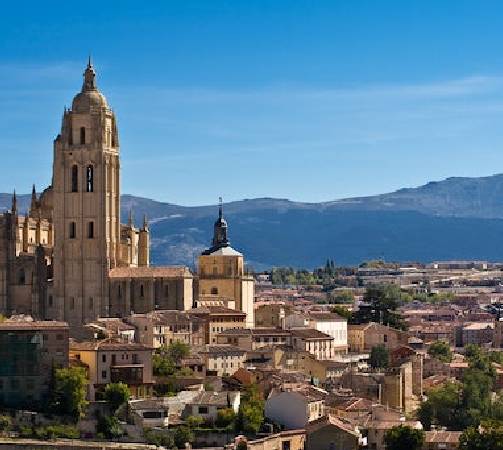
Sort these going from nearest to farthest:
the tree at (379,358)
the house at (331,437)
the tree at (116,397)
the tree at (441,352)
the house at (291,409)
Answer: the house at (331,437)
the tree at (116,397)
the house at (291,409)
the tree at (379,358)
the tree at (441,352)

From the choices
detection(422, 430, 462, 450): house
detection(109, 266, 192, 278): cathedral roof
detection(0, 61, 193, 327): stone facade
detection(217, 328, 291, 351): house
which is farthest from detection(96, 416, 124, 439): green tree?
detection(109, 266, 192, 278): cathedral roof

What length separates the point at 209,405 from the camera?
70.2m

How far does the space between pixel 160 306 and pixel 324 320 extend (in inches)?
409

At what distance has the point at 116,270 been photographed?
9494 centimetres

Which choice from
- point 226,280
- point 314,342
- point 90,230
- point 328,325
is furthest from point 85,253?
point 328,325

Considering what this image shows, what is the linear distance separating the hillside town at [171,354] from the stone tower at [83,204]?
0.24ft

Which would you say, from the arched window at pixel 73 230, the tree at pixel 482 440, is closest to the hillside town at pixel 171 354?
the arched window at pixel 73 230

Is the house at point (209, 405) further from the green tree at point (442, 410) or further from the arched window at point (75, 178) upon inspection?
the arched window at point (75, 178)

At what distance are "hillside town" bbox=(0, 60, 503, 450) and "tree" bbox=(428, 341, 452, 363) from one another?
0.17 m

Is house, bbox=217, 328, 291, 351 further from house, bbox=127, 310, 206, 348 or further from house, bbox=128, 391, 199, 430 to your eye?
house, bbox=128, 391, 199, 430

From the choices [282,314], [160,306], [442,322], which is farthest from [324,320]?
[442,322]

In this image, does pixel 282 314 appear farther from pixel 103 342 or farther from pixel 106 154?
pixel 103 342

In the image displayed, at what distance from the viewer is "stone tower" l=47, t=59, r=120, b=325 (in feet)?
310

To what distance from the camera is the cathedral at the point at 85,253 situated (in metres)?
93.9
